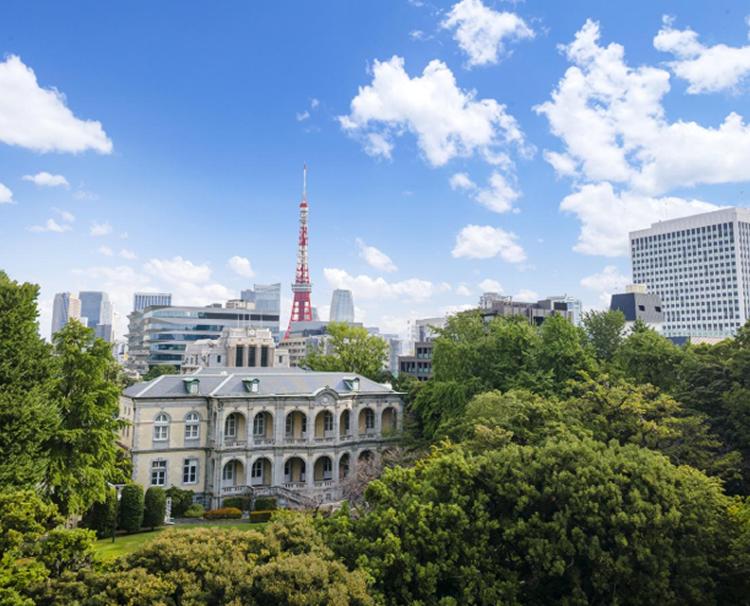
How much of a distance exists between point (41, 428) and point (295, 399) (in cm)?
2924

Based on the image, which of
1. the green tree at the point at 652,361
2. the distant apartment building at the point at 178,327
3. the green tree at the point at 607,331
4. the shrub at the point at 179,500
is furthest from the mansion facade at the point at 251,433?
the distant apartment building at the point at 178,327

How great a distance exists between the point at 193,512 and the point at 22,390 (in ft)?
76.5

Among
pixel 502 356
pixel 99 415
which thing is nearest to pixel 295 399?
pixel 502 356

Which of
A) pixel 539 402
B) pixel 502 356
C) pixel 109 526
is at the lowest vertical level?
pixel 109 526

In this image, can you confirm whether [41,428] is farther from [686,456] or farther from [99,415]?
[686,456]

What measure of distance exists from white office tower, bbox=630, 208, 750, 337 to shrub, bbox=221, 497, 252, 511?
147m

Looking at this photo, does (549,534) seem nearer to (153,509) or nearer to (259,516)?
(259,516)

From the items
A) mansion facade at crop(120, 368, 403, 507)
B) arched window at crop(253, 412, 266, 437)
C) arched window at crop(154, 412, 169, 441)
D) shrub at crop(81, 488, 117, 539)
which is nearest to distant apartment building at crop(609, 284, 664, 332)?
mansion facade at crop(120, 368, 403, 507)

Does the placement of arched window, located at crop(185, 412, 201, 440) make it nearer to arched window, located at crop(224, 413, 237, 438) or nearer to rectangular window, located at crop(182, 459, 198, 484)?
rectangular window, located at crop(182, 459, 198, 484)

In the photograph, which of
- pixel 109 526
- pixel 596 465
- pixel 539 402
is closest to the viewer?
pixel 596 465

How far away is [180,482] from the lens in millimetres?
53344

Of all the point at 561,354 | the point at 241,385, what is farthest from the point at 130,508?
the point at 561,354

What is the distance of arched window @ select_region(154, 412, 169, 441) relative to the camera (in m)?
52.9

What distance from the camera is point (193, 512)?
162 feet
